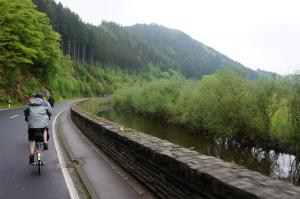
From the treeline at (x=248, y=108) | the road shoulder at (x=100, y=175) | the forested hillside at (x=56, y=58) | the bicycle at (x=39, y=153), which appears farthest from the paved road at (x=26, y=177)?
the forested hillside at (x=56, y=58)

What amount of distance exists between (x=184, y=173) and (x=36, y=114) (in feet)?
19.4

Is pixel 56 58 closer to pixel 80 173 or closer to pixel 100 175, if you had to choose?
pixel 80 173

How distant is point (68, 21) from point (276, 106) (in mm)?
94122

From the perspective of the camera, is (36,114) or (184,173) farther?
(36,114)

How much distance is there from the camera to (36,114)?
10.5 metres

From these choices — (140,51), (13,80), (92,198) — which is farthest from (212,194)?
(140,51)

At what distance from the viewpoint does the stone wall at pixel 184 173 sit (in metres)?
4.18

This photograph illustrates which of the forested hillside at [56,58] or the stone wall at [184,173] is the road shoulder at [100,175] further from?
the forested hillside at [56,58]

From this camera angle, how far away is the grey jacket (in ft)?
34.2

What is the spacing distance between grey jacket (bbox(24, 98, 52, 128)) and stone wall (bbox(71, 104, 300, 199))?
2078mm

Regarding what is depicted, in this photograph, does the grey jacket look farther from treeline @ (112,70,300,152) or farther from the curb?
treeline @ (112,70,300,152)

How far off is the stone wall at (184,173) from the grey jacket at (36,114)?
208 cm

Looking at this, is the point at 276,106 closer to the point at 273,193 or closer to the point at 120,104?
the point at 273,193

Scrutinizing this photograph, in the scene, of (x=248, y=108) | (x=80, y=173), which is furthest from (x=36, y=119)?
(x=248, y=108)
